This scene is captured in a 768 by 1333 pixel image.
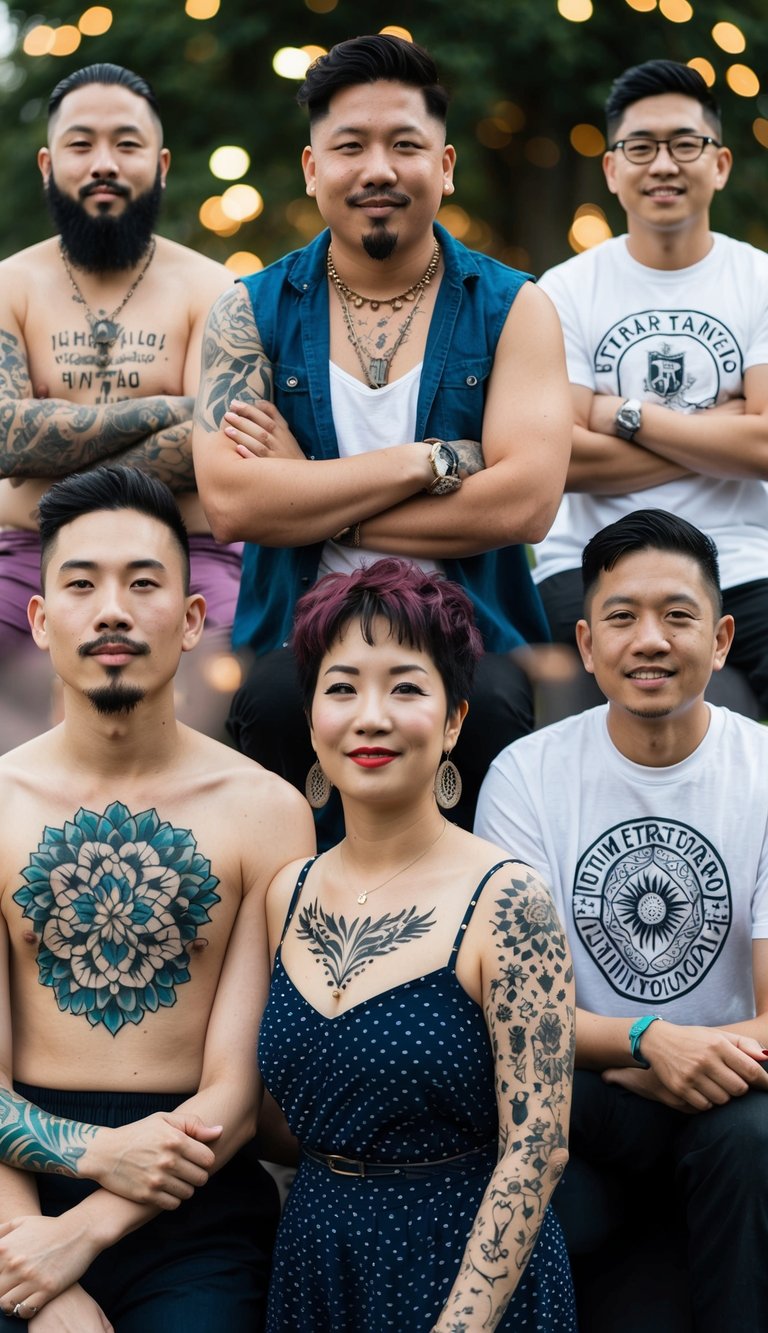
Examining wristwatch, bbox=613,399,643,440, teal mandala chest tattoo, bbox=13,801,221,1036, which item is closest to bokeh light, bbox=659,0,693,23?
wristwatch, bbox=613,399,643,440

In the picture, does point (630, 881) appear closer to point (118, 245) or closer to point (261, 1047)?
point (261, 1047)

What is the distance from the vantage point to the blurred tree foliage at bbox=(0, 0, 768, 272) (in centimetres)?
1180

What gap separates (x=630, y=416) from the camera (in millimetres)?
4332

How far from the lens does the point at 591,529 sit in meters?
4.57

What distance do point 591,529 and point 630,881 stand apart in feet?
4.48

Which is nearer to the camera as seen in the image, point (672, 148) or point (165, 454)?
point (165, 454)

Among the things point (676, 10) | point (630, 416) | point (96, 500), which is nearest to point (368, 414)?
point (96, 500)

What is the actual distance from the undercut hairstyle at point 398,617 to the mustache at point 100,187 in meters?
2.05

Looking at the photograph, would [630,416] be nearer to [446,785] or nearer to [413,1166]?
[446,785]

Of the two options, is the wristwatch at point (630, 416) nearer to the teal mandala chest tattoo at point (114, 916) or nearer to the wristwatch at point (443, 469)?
the wristwatch at point (443, 469)

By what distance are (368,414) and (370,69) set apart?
0.75 meters

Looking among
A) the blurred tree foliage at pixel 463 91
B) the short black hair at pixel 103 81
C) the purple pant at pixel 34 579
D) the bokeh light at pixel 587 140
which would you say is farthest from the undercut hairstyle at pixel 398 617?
the bokeh light at pixel 587 140

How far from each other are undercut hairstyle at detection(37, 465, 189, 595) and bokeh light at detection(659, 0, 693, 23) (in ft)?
30.6

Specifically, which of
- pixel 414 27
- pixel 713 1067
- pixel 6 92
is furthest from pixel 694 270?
pixel 6 92
